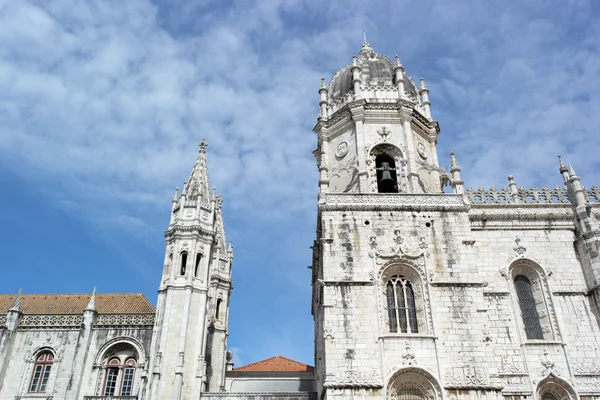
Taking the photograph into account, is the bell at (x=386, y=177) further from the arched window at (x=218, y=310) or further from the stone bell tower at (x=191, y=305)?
the arched window at (x=218, y=310)

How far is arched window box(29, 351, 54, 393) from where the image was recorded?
26.5 meters

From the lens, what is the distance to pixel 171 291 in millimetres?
25078

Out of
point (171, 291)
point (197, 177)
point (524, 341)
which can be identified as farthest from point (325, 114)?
point (524, 341)

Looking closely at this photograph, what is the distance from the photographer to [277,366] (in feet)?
108

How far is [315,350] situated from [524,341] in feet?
32.9

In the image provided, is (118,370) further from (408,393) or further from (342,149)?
(342,149)

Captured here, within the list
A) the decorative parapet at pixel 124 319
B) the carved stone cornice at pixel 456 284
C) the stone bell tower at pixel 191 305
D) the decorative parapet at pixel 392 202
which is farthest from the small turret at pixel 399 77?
the decorative parapet at pixel 124 319

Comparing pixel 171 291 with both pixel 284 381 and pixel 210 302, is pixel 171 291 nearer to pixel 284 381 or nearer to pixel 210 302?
pixel 210 302

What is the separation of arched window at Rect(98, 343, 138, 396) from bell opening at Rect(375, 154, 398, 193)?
48.3 feet

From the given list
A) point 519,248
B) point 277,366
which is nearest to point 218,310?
point 277,366

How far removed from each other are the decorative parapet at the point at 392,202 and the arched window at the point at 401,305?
9.99ft

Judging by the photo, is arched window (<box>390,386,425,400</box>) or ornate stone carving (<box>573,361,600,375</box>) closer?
arched window (<box>390,386,425,400</box>)

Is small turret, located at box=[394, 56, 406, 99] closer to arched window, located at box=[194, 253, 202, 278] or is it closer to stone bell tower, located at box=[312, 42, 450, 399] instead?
stone bell tower, located at box=[312, 42, 450, 399]

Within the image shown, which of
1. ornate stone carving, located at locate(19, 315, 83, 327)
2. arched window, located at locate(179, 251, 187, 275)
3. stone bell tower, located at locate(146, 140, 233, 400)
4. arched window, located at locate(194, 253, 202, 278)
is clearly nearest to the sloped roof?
ornate stone carving, located at locate(19, 315, 83, 327)
